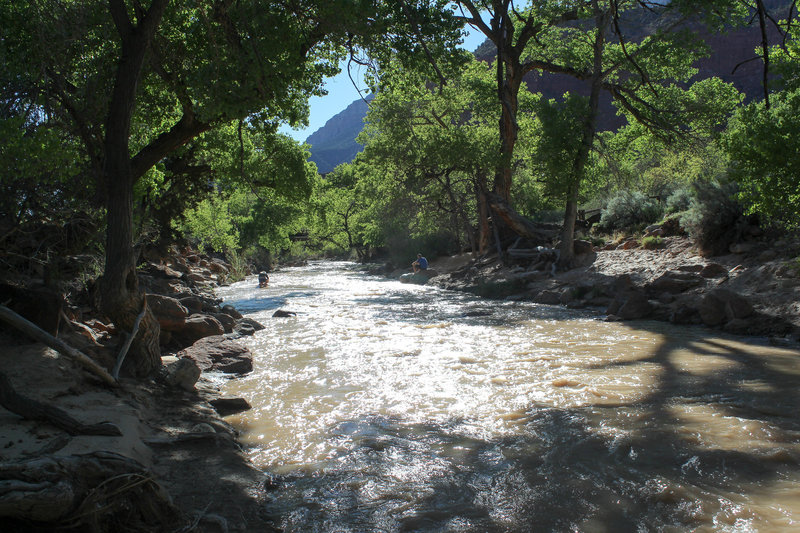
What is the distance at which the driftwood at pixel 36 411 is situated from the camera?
4133 mm

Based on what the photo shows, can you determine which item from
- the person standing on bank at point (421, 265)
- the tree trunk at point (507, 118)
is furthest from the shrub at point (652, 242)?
the person standing on bank at point (421, 265)

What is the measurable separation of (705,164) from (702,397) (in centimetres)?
1523

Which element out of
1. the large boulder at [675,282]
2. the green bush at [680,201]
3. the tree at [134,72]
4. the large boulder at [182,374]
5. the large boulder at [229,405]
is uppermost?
the tree at [134,72]

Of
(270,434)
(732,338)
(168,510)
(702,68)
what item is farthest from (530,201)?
(702,68)

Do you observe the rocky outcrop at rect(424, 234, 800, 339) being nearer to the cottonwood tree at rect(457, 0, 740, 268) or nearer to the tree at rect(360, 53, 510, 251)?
the cottonwood tree at rect(457, 0, 740, 268)

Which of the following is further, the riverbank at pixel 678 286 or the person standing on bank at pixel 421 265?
the person standing on bank at pixel 421 265

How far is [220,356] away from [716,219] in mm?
14373

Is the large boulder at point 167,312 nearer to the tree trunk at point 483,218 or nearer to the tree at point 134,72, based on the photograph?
the tree at point 134,72

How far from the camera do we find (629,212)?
74.9ft

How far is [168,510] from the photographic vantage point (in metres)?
3.54

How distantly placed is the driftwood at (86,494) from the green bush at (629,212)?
21623 millimetres

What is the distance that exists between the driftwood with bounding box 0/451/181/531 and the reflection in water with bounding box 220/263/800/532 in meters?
1.02

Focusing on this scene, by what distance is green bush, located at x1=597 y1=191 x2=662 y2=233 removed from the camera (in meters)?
22.1

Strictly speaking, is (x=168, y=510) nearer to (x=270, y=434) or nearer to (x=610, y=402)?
(x=270, y=434)
